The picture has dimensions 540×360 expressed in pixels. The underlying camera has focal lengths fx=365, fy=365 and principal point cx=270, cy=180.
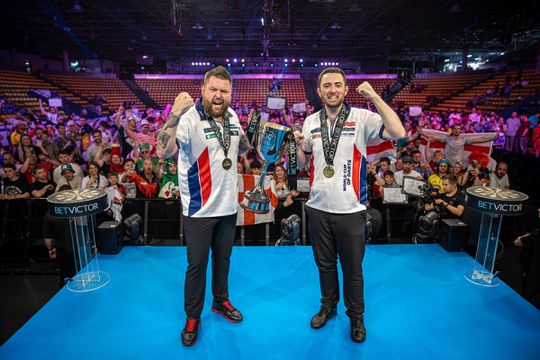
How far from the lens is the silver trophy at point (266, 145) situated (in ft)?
8.36

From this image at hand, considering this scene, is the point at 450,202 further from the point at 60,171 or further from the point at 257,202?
the point at 60,171

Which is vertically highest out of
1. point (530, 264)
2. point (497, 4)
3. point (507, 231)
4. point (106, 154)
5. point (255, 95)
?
point (497, 4)

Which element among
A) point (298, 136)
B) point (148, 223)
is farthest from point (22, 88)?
point (298, 136)

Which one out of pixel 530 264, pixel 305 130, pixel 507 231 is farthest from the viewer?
pixel 507 231

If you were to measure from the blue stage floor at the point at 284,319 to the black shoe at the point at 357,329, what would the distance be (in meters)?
0.06

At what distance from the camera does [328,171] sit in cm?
251

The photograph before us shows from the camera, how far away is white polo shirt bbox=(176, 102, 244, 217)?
8.07 feet

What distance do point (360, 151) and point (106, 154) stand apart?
5.33 metres

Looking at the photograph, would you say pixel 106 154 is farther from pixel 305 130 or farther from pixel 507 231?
pixel 507 231

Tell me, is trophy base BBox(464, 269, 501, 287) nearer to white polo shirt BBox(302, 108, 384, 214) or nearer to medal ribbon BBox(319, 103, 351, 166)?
white polo shirt BBox(302, 108, 384, 214)

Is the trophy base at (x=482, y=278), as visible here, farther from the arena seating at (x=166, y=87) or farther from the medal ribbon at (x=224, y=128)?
the arena seating at (x=166, y=87)

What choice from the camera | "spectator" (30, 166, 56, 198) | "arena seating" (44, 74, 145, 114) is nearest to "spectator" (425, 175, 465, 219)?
the camera

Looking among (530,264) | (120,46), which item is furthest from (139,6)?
(530,264)

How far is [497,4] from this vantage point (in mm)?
14930
